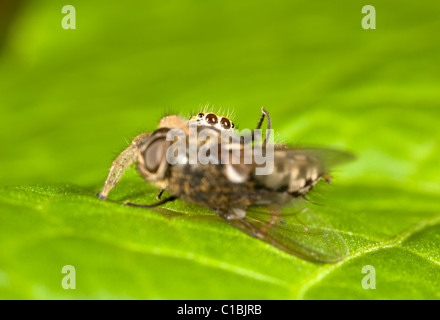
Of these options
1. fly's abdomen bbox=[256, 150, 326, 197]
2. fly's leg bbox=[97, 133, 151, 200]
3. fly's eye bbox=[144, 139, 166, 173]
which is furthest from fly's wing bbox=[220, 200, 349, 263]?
fly's leg bbox=[97, 133, 151, 200]

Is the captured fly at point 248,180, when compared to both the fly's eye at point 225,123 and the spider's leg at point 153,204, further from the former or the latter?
the fly's eye at point 225,123

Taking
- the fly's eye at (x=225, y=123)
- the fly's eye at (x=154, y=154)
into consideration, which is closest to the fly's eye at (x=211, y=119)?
the fly's eye at (x=225, y=123)

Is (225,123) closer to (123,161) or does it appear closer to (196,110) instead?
(123,161)

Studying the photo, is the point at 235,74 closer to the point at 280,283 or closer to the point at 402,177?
the point at 402,177

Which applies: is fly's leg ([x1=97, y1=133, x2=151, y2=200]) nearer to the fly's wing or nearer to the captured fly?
the captured fly

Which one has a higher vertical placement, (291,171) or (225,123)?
(225,123)

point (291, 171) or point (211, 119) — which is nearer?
point (291, 171)

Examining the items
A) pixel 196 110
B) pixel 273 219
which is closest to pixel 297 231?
pixel 273 219
